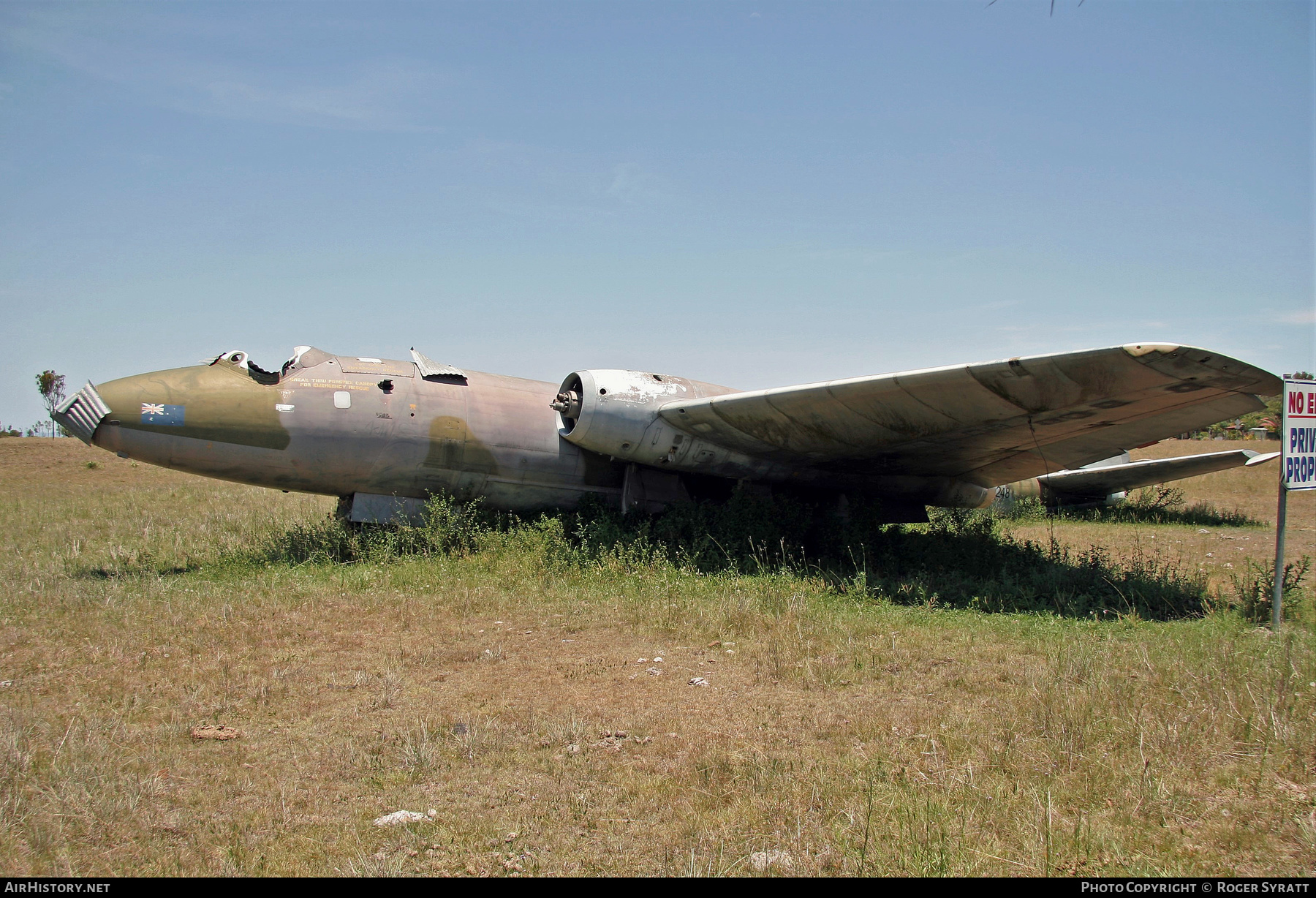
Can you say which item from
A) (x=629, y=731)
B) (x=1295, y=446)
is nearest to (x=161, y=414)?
(x=629, y=731)

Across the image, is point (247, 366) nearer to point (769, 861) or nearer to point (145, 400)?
point (145, 400)

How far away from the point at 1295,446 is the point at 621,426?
803 centimetres

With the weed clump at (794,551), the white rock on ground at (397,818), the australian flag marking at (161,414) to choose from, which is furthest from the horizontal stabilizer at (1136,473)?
the australian flag marking at (161,414)

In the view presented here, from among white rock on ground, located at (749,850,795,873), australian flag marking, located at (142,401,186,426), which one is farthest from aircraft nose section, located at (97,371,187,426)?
white rock on ground, located at (749,850,795,873)

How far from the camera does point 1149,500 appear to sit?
2234 centimetres

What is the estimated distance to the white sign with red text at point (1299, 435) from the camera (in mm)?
8133

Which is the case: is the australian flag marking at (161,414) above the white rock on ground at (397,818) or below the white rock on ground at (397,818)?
above

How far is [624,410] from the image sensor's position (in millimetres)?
12008

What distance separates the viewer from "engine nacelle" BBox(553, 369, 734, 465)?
39.2 ft

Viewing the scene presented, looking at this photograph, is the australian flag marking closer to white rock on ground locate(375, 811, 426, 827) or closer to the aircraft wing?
the aircraft wing

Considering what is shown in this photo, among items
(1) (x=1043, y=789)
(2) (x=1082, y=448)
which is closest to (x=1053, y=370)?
(2) (x=1082, y=448)

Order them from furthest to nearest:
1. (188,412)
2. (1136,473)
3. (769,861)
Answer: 1. (1136,473)
2. (188,412)
3. (769,861)

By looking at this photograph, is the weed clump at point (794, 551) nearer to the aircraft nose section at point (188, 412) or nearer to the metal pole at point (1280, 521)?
the metal pole at point (1280, 521)

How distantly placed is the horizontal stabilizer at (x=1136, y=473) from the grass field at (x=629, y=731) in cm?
641
